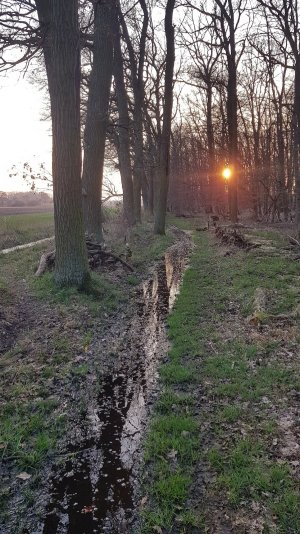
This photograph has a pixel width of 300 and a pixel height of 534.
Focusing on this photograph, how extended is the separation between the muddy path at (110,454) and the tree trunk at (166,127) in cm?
1336

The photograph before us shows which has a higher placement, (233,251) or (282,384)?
(233,251)

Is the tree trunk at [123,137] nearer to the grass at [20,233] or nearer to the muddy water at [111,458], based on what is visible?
the grass at [20,233]

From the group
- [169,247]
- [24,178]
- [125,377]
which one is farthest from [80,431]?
[169,247]

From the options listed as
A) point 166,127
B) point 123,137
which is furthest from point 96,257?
point 123,137

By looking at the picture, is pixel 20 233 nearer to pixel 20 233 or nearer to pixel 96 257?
pixel 20 233

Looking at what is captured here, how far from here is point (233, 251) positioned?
1527 centimetres

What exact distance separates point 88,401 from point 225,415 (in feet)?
6.27

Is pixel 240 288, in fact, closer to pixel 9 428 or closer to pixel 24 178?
pixel 9 428

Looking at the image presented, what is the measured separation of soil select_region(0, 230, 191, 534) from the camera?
148 inches

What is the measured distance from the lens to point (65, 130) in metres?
9.50

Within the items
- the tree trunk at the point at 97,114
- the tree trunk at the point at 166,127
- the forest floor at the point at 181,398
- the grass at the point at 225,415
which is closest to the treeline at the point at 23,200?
the tree trunk at the point at 166,127

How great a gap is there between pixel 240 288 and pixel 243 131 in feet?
97.3

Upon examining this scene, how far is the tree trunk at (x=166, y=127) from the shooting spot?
18.5m

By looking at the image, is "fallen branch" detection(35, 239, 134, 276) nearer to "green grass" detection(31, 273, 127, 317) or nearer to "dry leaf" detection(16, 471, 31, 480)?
"green grass" detection(31, 273, 127, 317)
